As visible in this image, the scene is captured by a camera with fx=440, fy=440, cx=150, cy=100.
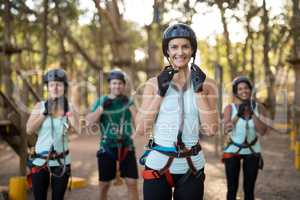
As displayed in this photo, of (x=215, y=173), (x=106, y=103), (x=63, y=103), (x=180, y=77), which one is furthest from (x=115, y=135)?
(x=215, y=173)

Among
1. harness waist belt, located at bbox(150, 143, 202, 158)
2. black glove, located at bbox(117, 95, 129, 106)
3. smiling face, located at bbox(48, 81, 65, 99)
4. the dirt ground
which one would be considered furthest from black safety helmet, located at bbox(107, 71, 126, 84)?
harness waist belt, located at bbox(150, 143, 202, 158)

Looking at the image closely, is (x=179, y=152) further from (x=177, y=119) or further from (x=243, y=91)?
(x=243, y=91)

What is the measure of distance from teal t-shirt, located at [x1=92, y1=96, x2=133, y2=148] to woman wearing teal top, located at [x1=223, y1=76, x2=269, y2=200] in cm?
143

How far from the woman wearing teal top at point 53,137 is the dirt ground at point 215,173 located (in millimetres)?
2974

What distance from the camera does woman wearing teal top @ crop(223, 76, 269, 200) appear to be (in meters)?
5.75

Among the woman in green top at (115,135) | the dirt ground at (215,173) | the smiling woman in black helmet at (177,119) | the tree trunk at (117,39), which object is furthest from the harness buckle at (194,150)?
the tree trunk at (117,39)

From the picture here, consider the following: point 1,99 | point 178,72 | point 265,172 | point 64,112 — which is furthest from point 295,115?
point 178,72

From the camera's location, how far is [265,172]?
10.8 m

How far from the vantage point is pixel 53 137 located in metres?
5.02

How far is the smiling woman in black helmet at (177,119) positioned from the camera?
10.6ft

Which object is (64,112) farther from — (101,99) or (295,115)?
(295,115)

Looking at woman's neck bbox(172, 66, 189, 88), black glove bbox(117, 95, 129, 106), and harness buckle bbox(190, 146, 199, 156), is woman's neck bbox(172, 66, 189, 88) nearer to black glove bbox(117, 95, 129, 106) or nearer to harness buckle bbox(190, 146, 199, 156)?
harness buckle bbox(190, 146, 199, 156)

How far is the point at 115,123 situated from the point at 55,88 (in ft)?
4.76

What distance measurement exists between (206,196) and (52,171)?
12.4 ft
